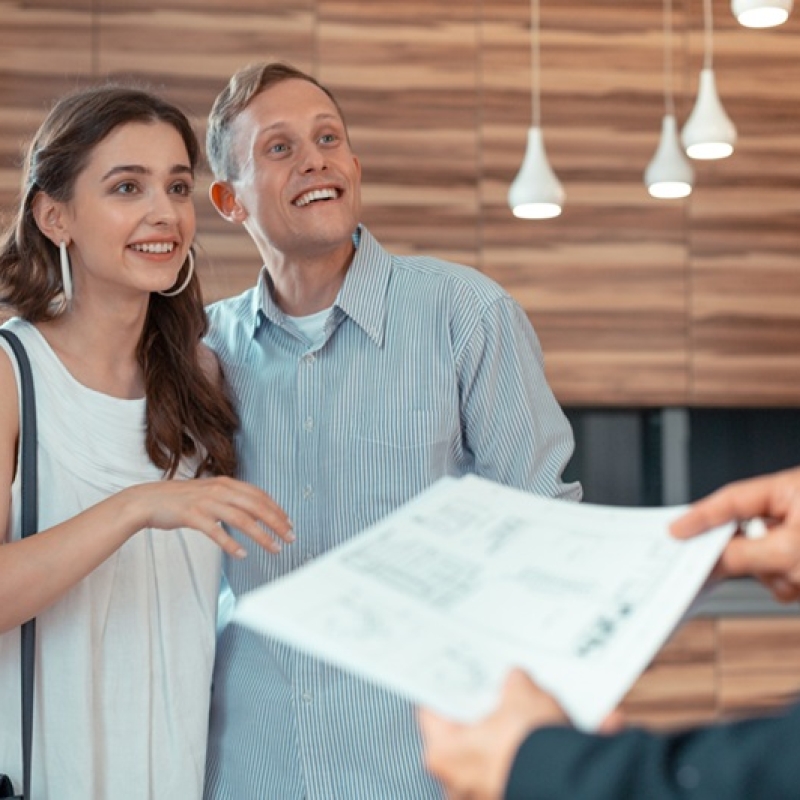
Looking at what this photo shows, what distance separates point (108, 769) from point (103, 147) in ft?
2.80

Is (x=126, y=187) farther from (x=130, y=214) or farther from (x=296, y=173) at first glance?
(x=296, y=173)

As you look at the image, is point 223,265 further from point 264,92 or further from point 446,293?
point 446,293

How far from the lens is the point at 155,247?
1.88m

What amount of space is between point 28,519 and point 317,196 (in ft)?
2.16

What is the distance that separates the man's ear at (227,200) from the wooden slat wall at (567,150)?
212 cm

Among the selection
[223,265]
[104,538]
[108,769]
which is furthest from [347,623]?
[223,265]

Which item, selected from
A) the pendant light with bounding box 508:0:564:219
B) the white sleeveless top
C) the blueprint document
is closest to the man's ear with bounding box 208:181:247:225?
the white sleeveless top

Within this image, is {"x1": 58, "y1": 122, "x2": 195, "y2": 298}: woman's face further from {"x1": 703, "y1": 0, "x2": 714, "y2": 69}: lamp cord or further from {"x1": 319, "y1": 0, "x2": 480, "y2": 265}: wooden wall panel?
{"x1": 703, "y1": 0, "x2": 714, "y2": 69}: lamp cord

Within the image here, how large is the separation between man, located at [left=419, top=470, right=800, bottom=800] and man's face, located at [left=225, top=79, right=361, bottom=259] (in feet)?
3.92

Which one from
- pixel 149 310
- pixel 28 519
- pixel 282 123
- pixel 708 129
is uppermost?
pixel 708 129

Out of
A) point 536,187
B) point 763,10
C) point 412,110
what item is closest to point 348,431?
point 763,10

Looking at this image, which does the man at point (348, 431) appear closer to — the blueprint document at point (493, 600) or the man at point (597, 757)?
the blueprint document at point (493, 600)

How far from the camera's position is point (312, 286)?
2.01 m

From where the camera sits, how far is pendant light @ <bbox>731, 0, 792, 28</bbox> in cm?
305
